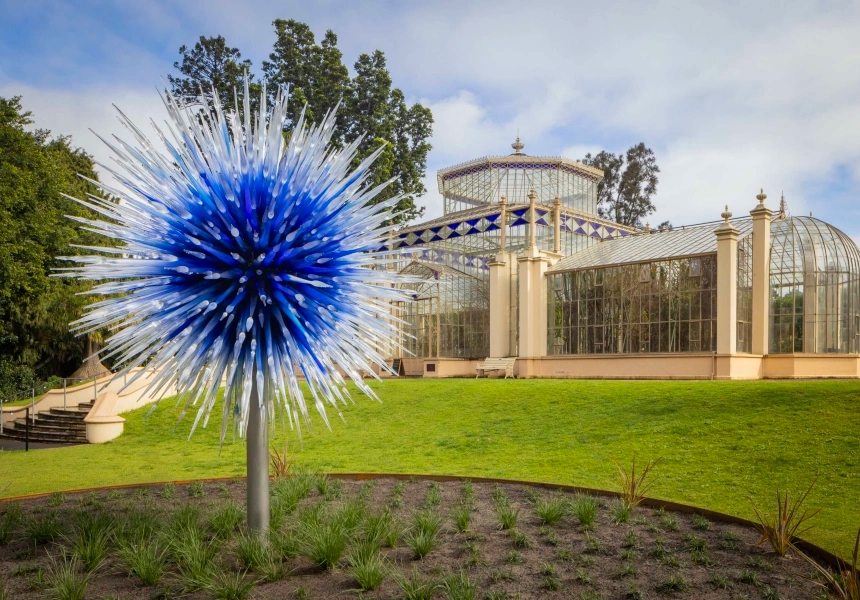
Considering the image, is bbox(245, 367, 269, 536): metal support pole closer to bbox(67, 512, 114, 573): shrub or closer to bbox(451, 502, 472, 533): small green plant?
bbox(67, 512, 114, 573): shrub

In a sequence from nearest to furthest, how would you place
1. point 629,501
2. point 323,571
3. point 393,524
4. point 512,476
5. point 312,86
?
point 323,571 < point 393,524 < point 629,501 < point 512,476 < point 312,86

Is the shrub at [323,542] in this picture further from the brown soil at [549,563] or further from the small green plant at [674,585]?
the small green plant at [674,585]

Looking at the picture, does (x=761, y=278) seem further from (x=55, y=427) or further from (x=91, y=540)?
(x=55, y=427)

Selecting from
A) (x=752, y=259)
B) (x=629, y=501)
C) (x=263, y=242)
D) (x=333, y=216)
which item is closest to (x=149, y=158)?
(x=263, y=242)

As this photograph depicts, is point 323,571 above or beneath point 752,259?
beneath

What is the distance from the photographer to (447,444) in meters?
11.9

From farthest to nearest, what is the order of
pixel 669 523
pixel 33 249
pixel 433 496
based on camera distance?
pixel 33 249
pixel 433 496
pixel 669 523

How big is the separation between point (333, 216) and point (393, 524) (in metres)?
2.49

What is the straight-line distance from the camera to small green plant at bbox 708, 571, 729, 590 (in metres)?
4.30

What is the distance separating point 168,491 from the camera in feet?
21.8

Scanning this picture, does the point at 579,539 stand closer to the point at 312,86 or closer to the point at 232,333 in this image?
the point at 232,333

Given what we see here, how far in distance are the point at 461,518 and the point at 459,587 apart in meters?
1.36

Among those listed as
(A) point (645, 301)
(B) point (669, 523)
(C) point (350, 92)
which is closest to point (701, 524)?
(B) point (669, 523)

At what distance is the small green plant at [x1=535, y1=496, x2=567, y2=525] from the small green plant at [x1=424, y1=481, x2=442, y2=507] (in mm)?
962
